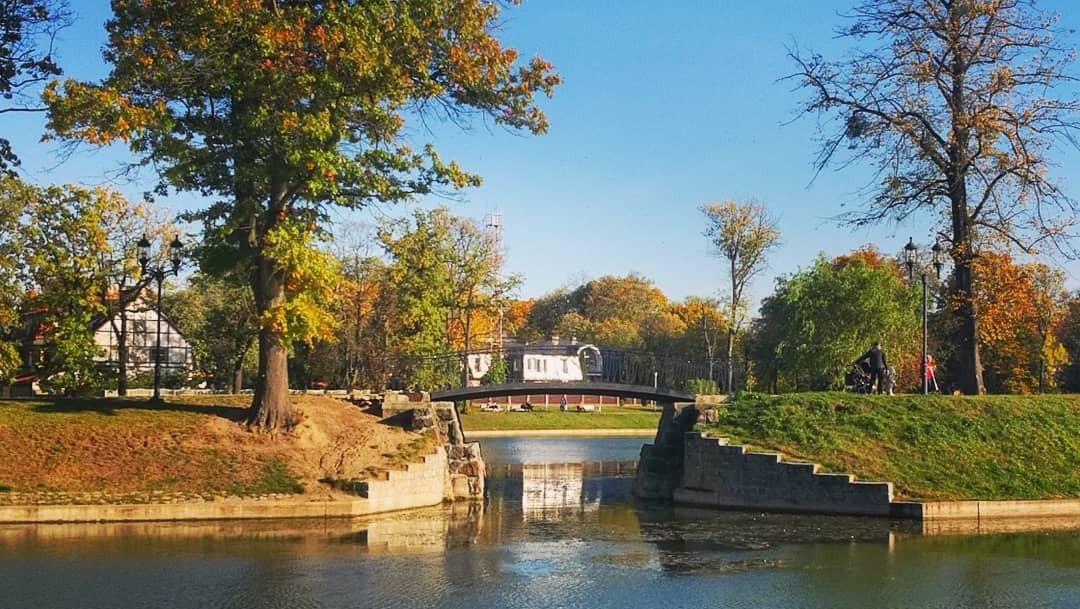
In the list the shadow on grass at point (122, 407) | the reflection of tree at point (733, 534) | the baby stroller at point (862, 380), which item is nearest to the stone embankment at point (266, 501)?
the shadow on grass at point (122, 407)

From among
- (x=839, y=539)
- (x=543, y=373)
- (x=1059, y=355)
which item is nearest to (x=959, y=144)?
(x=839, y=539)

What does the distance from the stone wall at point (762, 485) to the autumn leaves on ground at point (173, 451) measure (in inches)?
271

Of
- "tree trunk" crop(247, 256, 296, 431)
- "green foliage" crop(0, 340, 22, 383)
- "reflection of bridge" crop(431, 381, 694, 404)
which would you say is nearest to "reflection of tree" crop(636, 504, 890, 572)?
"reflection of bridge" crop(431, 381, 694, 404)

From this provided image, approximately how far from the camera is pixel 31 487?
21469 mm

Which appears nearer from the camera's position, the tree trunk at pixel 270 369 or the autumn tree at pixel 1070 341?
the tree trunk at pixel 270 369

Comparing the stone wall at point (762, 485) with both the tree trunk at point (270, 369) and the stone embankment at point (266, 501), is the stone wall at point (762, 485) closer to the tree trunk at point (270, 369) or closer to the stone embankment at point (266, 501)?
the stone embankment at point (266, 501)

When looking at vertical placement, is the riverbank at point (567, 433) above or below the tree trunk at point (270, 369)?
below

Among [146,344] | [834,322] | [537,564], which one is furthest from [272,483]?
[146,344]

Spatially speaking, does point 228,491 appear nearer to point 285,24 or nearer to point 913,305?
point 285,24

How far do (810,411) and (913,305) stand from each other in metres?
30.4

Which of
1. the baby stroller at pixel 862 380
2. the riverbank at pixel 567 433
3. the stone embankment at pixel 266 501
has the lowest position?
the riverbank at pixel 567 433

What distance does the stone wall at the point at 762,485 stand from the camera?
910 inches

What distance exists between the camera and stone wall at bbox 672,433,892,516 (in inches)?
910

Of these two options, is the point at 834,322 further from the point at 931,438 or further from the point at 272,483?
the point at 272,483
